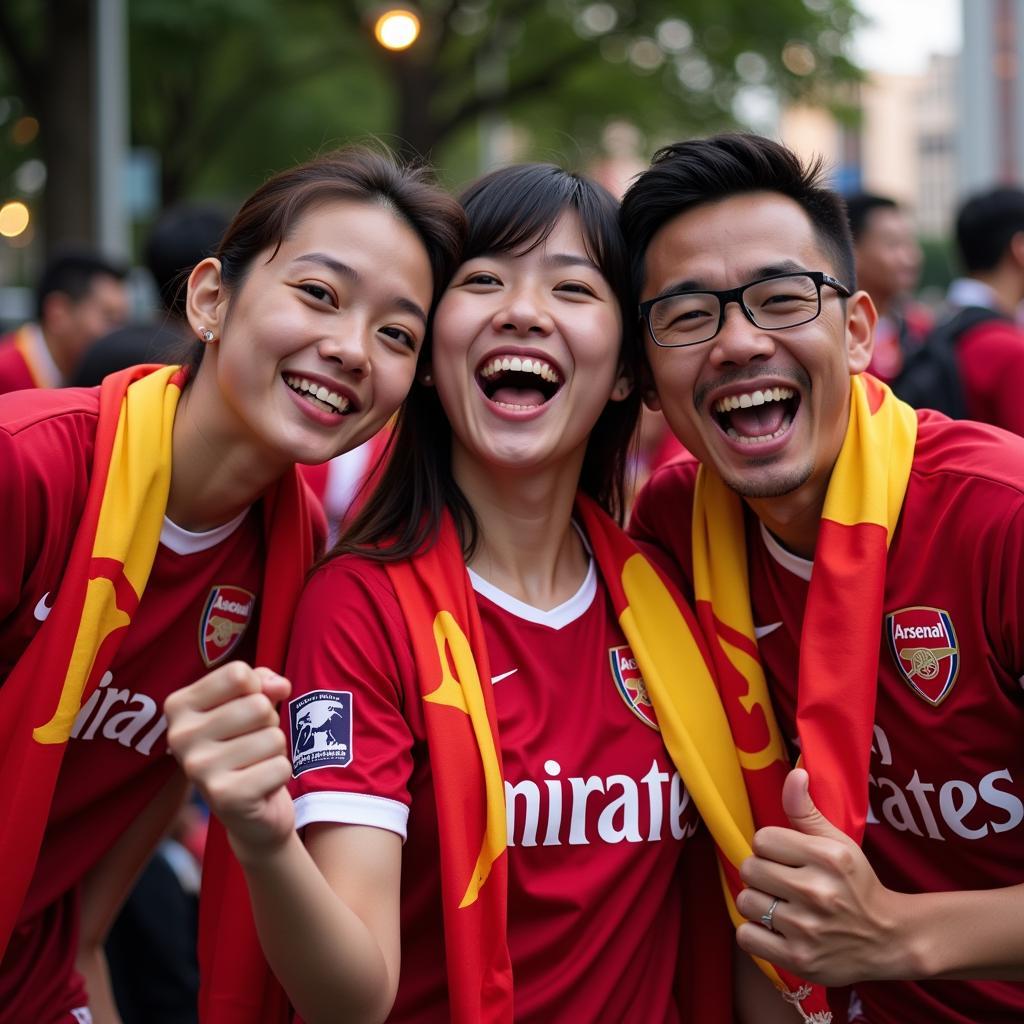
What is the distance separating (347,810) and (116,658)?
731 millimetres

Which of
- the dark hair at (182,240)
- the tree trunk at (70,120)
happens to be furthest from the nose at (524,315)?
the tree trunk at (70,120)

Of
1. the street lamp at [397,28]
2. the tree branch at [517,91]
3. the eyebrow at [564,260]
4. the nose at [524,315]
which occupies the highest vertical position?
the tree branch at [517,91]

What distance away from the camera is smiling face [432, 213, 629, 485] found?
2.75m

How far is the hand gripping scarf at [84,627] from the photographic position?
2.51 meters

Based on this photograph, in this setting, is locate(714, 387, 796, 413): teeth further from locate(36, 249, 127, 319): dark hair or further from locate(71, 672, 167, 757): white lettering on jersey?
locate(36, 249, 127, 319): dark hair

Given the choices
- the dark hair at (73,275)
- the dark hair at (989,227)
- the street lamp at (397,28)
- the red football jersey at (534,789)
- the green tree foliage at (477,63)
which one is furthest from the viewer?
the green tree foliage at (477,63)

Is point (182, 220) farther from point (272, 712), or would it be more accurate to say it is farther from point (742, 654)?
point (272, 712)

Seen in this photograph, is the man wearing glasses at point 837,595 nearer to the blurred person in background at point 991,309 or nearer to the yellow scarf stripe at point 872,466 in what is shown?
the yellow scarf stripe at point 872,466

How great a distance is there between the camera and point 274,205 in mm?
2764

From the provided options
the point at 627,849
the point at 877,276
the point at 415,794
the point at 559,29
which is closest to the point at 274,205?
the point at 415,794

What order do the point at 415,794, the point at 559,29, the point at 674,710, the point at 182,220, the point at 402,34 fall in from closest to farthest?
the point at 415,794
the point at 674,710
the point at 182,220
the point at 402,34
the point at 559,29

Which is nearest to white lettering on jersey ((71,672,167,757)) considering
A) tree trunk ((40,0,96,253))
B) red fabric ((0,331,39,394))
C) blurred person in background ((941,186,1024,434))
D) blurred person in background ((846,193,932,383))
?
blurred person in background ((941,186,1024,434))

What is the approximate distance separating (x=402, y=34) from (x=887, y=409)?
9.20m

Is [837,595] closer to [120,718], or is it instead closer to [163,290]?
[120,718]
